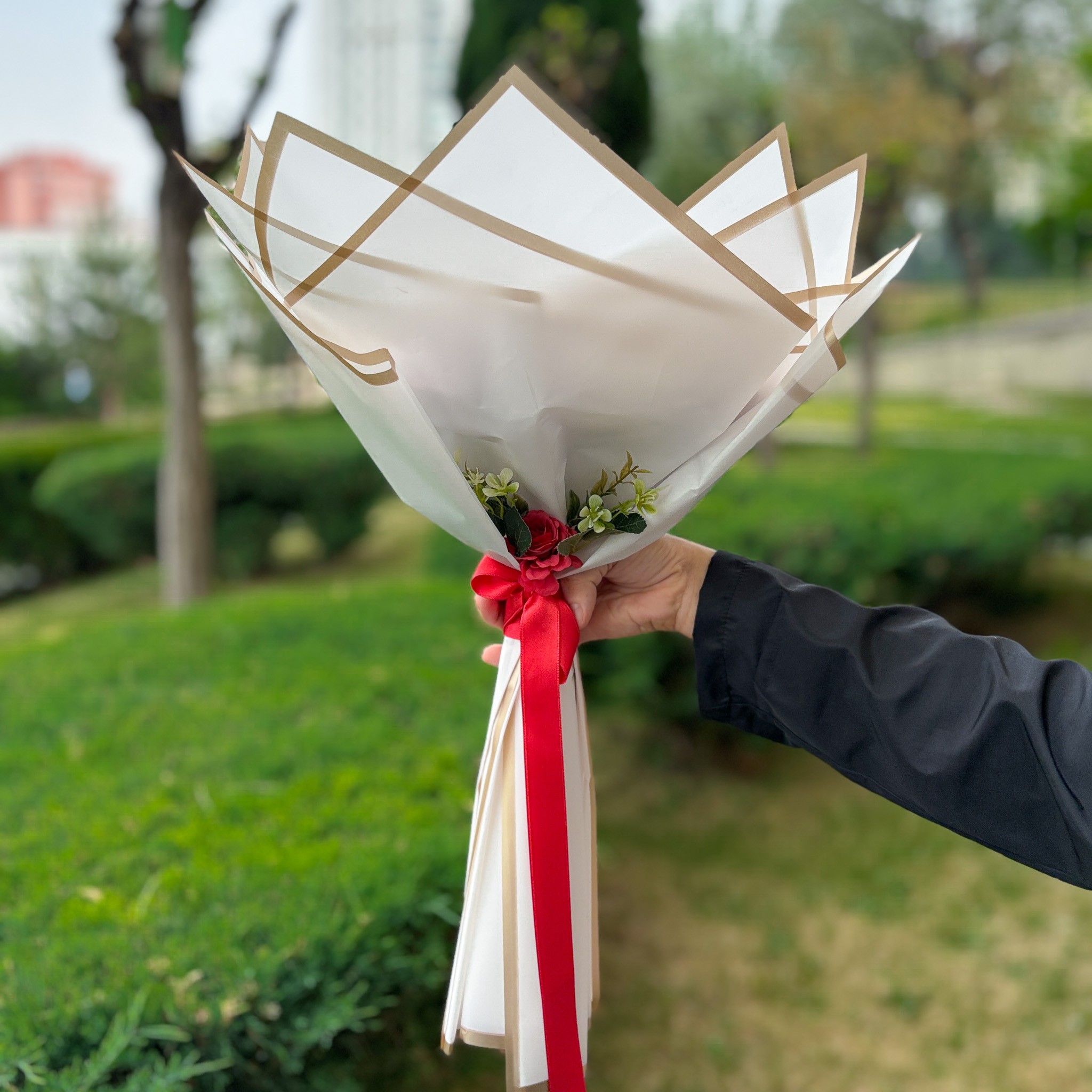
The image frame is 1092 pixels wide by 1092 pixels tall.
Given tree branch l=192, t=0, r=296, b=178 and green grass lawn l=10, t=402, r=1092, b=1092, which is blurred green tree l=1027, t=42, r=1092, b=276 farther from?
green grass lawn l=10, t=402, r=1092, b=1092

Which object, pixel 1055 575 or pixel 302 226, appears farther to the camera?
pixel 1055 575

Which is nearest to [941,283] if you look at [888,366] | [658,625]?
[888,366]

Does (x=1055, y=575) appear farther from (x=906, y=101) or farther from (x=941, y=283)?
(x=941, y=283)

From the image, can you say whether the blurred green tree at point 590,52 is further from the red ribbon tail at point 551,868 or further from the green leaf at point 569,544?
the red ribbon tail at point 551,868

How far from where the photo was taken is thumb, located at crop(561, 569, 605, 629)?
110cm

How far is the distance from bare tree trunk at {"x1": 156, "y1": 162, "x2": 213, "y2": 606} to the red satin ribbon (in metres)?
3.87

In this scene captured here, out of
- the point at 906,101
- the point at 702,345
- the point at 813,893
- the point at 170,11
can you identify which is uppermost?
the point at 906,101

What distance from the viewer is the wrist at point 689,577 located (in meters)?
1.21

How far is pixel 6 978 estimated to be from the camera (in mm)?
1389

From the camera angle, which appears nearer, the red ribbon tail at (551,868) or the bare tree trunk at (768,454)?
the red ribbon tail at (551,868)

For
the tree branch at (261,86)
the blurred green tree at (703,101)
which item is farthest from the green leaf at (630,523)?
the blurred green tree at (703,101)

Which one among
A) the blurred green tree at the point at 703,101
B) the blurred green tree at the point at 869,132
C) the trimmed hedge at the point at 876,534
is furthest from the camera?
the blurred green tree at the point at 703,101

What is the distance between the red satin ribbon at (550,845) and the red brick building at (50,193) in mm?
13791

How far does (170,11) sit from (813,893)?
375 centimetres
